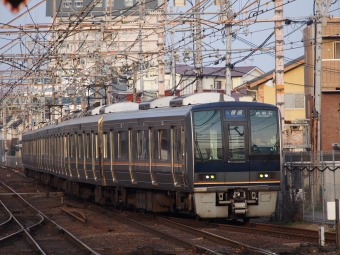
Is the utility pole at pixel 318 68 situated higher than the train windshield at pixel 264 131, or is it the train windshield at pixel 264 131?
the utility pole at pixel 318 68

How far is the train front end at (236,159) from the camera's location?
1380cm

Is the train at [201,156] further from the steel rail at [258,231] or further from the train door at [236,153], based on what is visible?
the steel rail at [258,231]

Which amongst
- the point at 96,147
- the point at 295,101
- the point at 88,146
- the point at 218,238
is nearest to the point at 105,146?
the point at 96,147

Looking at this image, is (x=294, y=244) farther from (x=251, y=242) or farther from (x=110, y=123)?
(x=110, y=123)

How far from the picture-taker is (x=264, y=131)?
14.2 metres

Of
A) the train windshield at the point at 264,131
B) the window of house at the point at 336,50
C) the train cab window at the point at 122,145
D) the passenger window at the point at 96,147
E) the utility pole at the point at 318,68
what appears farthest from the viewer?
the window of house at the point at 336,50

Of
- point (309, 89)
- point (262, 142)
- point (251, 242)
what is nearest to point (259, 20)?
point (262, 142)

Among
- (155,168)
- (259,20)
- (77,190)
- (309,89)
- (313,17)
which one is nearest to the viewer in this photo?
(155,168)

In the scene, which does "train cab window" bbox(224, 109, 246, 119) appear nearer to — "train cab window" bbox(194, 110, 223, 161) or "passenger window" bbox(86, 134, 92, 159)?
"train cab window" bbox(194, 110, 223, 161)

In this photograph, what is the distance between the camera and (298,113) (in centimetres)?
4191

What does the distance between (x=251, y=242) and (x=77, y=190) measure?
487 inches

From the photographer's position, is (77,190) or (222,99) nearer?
(222,99)

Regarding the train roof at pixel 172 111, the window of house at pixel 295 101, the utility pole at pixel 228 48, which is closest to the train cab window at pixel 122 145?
the train roof at pixel 172 111

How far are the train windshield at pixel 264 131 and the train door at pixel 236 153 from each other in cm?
20
